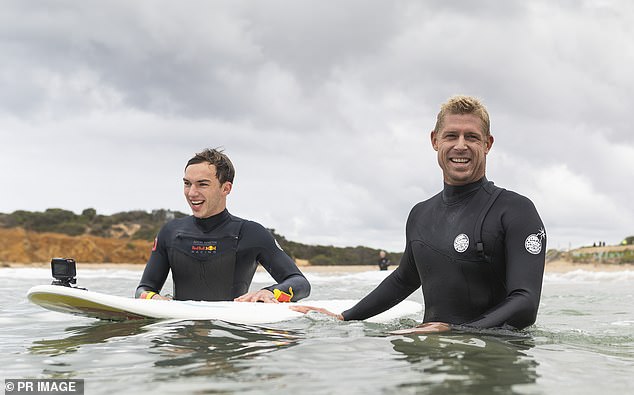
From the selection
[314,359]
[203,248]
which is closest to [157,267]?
[203,248]

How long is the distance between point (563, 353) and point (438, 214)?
1.20 m

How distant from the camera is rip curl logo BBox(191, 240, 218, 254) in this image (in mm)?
5926

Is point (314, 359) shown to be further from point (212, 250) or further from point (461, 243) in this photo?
point (212, 250)

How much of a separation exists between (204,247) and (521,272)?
123 inches

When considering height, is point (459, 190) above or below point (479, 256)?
above

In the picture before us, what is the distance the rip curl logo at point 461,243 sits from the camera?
405 cm

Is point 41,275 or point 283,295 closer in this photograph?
point 283,295

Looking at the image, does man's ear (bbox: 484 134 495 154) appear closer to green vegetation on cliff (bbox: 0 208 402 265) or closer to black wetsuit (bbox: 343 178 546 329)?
black wetsuit (bbox: 343 178 546 329)

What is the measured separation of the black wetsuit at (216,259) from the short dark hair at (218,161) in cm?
37

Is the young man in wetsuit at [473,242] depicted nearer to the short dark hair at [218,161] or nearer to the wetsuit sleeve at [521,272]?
the wetsuit sleeve at [521,272]

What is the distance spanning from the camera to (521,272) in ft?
12.4

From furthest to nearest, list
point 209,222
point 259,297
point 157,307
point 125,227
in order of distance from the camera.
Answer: point 125,227 < point 209,222 < point 259,297 < point 157,307

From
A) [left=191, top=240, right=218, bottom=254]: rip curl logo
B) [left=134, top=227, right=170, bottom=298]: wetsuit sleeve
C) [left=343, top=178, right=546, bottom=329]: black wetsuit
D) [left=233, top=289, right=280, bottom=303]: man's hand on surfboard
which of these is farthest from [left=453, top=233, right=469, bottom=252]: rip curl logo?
[left=134, top=227, right=170, bottom=298]: wetsuit sleeve

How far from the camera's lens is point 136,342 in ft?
13.6
